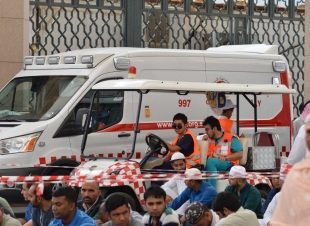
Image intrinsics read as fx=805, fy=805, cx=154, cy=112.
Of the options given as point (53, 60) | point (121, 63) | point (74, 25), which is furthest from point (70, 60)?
point (74, 25)

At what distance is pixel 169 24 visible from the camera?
15.9 meters

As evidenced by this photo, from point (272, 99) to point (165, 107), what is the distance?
6.66ft

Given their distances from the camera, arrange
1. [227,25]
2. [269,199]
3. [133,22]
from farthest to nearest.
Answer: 1. [227,25]
2. [133,22]
3. [269,199]

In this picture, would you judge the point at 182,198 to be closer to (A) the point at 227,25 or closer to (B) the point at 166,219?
(B) the point at 166,219

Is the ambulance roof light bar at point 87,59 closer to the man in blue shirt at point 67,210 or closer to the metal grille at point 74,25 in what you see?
the metal grille at point 74,25

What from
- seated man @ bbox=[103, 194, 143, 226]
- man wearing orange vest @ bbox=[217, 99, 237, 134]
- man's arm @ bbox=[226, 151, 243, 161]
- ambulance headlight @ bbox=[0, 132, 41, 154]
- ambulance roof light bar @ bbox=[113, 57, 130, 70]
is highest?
ambulance roof light bar @ bbox=[113, 57, 130, 70]

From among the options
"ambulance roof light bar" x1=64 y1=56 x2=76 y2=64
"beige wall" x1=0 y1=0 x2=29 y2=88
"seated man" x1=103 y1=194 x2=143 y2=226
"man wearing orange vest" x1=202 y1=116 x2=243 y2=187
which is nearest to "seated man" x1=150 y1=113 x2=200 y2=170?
"man wearing orange vest" x1=202 y1=116 x2=243 y2=187

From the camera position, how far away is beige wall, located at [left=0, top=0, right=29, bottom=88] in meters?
14.0

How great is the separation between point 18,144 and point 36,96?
1.16 metres

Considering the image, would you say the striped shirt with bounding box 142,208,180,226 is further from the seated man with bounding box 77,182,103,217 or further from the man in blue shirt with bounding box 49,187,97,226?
the seated man with bounding box 77,182,103,217

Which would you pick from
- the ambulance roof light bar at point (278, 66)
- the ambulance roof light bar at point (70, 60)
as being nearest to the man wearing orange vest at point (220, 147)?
the ambulance roof light bar at point (70, 60)

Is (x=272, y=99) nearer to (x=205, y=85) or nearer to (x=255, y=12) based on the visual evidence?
(x=205, y=85)

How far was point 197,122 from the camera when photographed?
37.9 feet

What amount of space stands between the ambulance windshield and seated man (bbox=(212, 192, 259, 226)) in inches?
176
